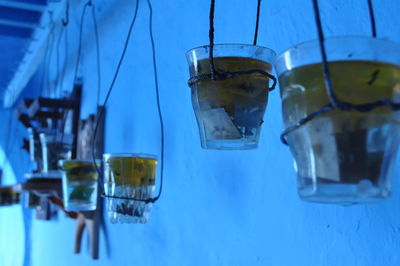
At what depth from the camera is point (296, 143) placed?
1.13ft

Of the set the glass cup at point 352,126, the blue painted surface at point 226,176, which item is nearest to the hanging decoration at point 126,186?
the blue painted surface at point 226,176

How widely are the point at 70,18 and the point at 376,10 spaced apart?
64.0 inches

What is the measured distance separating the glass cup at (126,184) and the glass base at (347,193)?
465mm

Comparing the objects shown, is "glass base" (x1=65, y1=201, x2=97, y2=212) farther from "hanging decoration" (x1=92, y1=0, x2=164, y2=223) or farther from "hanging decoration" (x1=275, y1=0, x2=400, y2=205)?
"hanging decoration" (x1=275, y1=0, x2=400, y2=205)

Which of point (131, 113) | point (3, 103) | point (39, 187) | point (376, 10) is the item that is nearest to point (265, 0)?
point (376, 10)

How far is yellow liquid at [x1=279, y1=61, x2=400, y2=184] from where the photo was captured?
0.31 m

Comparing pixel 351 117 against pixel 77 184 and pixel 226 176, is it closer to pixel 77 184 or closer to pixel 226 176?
pixel 226 176

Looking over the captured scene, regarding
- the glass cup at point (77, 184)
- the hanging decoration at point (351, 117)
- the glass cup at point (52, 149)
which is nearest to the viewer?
the hanging decoration at point (351, 117)

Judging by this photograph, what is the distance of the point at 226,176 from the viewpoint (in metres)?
0.75

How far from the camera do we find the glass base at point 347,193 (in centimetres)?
31

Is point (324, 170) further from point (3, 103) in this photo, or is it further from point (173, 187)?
point (3, 103)

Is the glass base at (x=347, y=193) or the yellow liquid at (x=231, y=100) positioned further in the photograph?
the yellow liquid at (x=231, y=100)

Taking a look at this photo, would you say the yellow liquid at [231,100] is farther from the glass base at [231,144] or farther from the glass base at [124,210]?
the glass base at [124,210]

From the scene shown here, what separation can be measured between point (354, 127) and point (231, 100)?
0.50 ft
